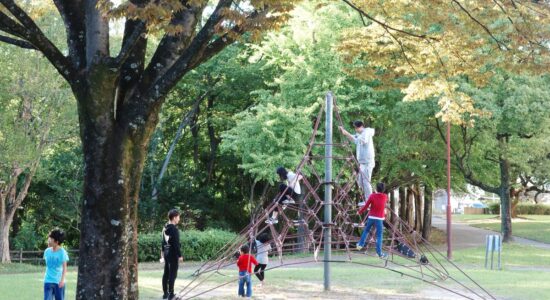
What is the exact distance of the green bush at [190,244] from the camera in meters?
28.3

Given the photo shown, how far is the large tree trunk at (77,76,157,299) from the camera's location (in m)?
8.28

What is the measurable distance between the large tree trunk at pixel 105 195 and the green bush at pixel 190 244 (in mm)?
19882

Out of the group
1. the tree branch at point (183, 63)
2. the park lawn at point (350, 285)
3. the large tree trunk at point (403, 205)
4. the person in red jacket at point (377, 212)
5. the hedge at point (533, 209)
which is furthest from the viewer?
the hedge at point (533, 209)

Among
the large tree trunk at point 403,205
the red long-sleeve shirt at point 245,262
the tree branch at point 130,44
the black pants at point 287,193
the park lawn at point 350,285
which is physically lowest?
the park lawn at point 350,285

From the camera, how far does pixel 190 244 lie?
29.0 m

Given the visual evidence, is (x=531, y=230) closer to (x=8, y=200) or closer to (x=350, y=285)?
(x=8, y=200)

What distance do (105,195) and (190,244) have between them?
21.0m

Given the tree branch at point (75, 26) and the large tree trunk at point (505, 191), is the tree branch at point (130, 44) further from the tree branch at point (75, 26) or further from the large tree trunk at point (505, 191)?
the large tree trunk at point (505, 191)

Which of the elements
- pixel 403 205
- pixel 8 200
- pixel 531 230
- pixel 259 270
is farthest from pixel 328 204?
pixel 531 230

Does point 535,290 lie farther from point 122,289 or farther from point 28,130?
point 28,130

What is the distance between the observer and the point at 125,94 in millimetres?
8836

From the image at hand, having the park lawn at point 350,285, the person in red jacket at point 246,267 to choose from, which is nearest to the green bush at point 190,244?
the park lawn at point 350,285

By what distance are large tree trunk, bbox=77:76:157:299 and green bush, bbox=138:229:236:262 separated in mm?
19882

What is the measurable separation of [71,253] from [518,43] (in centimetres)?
2491
